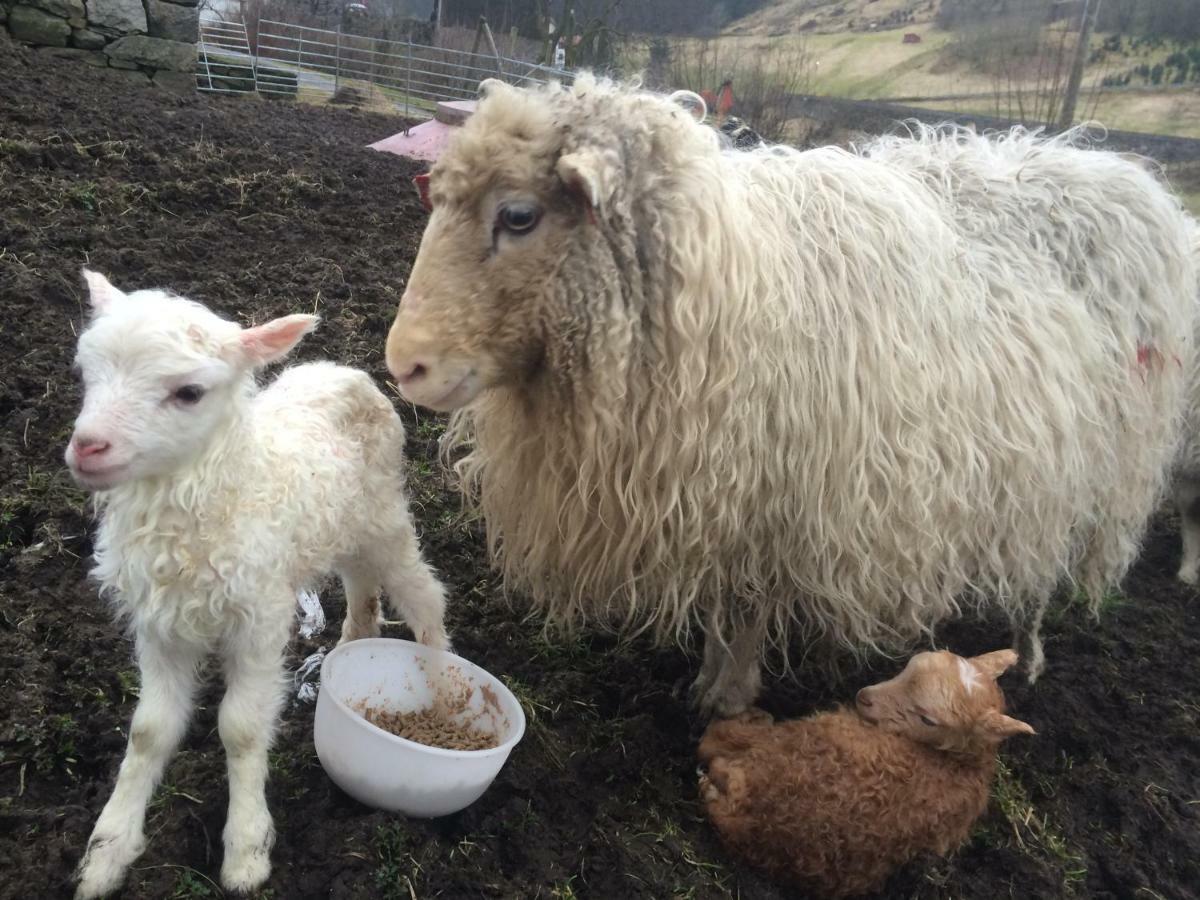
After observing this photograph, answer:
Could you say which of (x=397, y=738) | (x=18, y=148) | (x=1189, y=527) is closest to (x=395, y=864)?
(x=397, y=738)

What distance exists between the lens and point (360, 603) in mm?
2910

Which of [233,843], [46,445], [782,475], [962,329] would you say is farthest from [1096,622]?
[46,445]

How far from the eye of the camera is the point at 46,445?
3.45 metres

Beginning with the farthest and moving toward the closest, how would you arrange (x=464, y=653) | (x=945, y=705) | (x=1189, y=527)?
(x=1189, y=527) → (x=464, y=653) → (x=945, y=705)

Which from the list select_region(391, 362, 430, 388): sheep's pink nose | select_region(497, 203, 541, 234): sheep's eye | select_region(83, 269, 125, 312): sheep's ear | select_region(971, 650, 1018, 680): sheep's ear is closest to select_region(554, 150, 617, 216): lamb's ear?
select_region(497, 203, 541, 234): sheep's eye

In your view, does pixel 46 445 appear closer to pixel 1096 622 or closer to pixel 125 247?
pixel 125 247

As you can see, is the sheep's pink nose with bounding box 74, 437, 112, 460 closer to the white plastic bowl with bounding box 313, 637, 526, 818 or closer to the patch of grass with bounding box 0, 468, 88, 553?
the white plastic bowl with bounding box 313, 637, 526, 818

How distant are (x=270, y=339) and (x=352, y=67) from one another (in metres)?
15.6

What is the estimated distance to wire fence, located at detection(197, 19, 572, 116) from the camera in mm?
12566

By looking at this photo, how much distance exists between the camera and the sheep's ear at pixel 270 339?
2.01 m

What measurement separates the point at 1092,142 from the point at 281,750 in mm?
4359

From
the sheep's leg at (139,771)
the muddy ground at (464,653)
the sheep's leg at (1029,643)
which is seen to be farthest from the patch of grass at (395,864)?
the sheep's leg at (1029,643)

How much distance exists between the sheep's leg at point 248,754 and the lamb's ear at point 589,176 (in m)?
1.33

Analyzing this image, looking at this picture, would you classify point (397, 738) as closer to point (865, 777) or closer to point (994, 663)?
point (865, 777)
